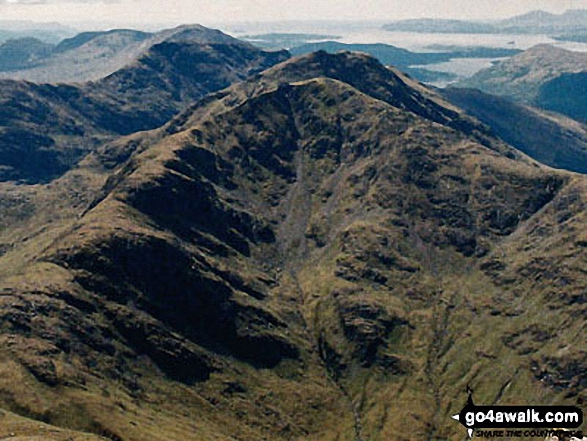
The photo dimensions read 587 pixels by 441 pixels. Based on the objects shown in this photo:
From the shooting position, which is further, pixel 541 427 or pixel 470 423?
pixel 541 427

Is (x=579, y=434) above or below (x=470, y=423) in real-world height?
below

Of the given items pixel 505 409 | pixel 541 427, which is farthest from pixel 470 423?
pixel 541 427

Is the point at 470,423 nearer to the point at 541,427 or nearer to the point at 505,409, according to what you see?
the point at 505,409

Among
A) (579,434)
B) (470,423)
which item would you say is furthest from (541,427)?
(470,423)

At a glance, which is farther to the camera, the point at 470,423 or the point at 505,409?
the point at 505,409

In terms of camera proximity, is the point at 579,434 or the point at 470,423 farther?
the point at 579,434

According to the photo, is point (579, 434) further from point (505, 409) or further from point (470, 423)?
point (470, 423)

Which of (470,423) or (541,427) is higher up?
(470,423)
